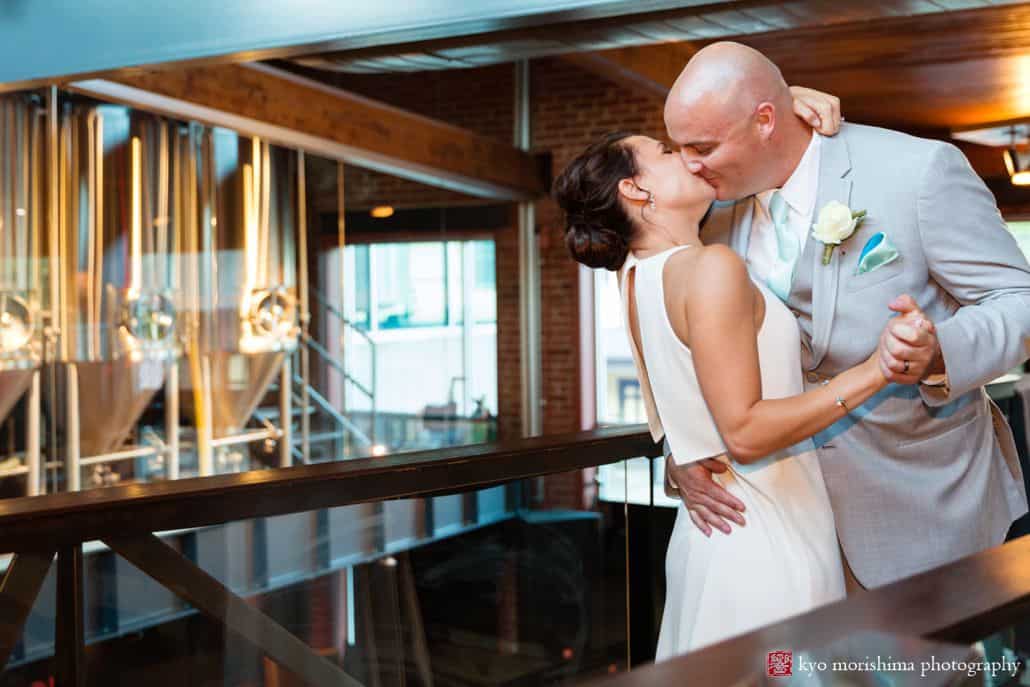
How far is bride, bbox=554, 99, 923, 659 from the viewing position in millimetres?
1740

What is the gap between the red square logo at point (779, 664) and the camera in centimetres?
100

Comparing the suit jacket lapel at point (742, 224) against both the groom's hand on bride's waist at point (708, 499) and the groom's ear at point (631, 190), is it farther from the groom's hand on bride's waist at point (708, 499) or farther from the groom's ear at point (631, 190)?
the groom's hand on bride's waist at point (708, 499)

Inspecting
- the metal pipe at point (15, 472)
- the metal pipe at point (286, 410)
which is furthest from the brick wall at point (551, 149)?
the metal pipe at point (15, 472)

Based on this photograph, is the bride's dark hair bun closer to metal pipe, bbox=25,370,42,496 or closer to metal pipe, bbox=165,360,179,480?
metal pipe, bbox=25,370,42,496

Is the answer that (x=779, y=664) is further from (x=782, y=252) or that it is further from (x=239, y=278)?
(x=239, y=278)

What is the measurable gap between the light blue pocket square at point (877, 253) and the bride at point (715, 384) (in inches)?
5.9

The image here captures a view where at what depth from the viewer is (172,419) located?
5586mm

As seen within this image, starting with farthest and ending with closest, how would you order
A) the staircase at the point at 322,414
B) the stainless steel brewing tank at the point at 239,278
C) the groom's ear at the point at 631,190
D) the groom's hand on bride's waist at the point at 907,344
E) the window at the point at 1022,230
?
the window at the point at 1022,230 → the staircase at the point at 322,414 → the stainless steel brewing tank at the point at 239,278 → the groom's ear at the point at 631,190 → the groom's hand on bride's waist at the point at 907,344

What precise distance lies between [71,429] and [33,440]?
0.69 ft

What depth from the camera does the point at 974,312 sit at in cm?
175

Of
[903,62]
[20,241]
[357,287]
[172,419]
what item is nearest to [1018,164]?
[903,62]

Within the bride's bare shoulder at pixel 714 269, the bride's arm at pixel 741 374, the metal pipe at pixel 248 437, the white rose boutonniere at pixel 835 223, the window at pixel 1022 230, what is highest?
the window at pixel 1022 230

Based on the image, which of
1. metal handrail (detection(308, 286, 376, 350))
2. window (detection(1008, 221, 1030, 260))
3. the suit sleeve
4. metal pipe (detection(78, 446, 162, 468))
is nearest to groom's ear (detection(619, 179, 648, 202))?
the suit sleeve

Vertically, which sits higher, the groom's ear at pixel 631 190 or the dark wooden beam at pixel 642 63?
the dark wooden beam at pixel 642 63
